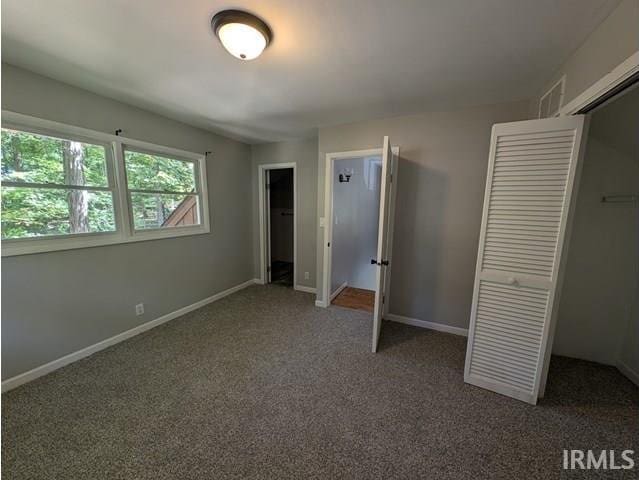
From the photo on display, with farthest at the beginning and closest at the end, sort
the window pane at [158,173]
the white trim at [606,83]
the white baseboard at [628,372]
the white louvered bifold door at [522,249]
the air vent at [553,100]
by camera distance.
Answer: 1. the window pane at [158,173]
2. the white baseboard at [628,372]
3. the air vent at [553,100]
4. the white louvered bifold door at [522,249]
5. the white trim at [606,83]

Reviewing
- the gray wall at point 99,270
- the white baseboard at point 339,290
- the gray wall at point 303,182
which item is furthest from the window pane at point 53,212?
the white baseboard at point 339,290

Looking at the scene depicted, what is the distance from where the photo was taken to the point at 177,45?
1553 mm

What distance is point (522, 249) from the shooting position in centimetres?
171

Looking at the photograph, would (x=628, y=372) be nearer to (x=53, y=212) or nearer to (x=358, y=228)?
(x=358, y=228)

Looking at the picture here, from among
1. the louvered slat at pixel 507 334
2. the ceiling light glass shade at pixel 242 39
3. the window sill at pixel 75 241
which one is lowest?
the louvered slat at pixel 507 334

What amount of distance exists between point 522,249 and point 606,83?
975mm

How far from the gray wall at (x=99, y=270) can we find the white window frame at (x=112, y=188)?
0.06 metres

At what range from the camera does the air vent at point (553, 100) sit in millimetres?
1704

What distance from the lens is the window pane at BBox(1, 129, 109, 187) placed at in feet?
6.05

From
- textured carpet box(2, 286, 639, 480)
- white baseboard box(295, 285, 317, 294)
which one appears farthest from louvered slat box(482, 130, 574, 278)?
white baseboard box(295, 285, 317, 294)

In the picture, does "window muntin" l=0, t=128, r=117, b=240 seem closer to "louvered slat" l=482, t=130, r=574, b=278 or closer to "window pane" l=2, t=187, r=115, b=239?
"window pane" l=2, t=187, r=115, b=239

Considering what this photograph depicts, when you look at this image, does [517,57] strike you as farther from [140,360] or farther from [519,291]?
[140,360]

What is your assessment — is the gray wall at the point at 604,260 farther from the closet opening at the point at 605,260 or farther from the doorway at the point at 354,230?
the doorway at the point at 354,230

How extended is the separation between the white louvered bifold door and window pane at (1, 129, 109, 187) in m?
3.36
